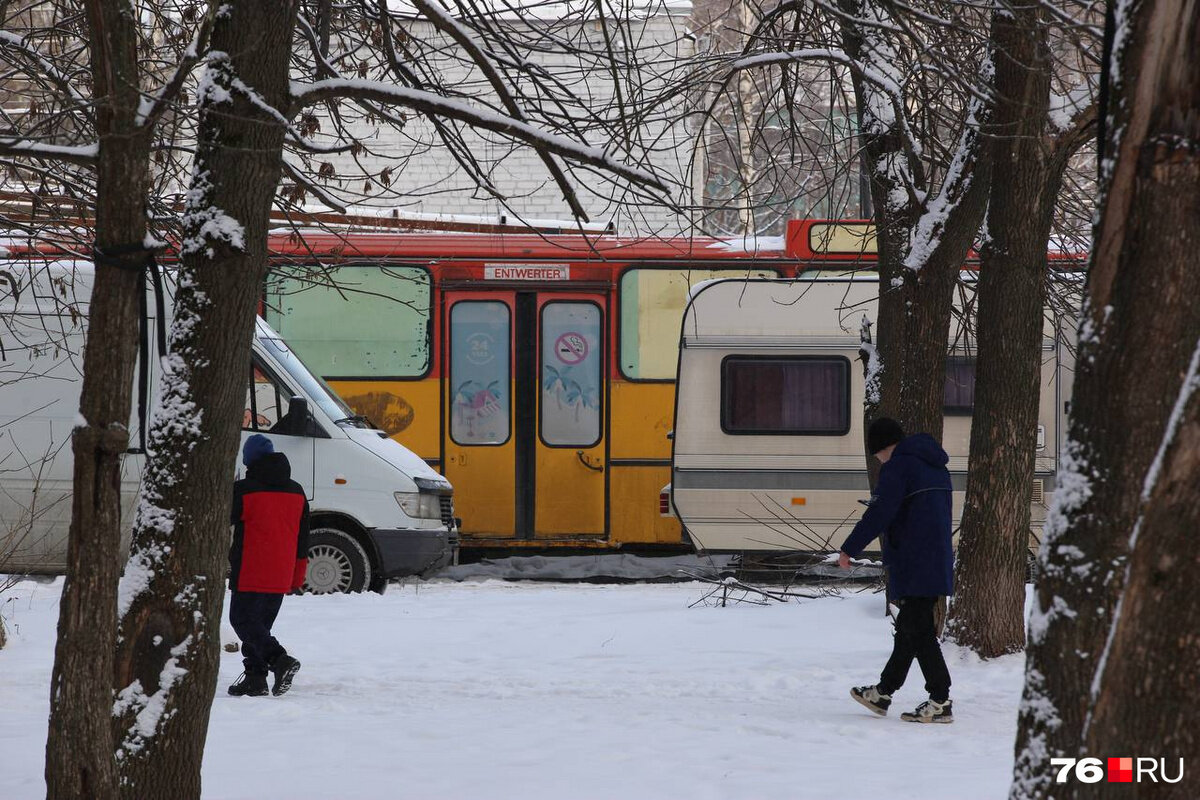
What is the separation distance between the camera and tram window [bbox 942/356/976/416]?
39.6 ft

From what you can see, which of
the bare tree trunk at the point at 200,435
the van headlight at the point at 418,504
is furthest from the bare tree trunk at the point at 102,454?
the van headlight at the point at 418,504

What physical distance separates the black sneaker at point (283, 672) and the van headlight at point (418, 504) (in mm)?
3833

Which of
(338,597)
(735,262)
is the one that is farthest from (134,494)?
(735,262)

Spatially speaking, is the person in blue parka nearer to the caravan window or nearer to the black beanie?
the black beanie

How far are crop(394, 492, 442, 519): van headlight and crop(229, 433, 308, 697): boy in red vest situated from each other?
371cm

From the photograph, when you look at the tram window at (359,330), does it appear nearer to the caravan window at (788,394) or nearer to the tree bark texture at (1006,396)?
the caravan window at (788,394)

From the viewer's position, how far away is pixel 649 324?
1297 centimetres

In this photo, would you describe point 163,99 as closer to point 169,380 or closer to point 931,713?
point 169,380

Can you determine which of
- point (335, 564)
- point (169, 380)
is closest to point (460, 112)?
point (169, 380)

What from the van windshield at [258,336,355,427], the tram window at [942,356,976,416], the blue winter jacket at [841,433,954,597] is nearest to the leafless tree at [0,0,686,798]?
the blue winter jacket at [841,433,954,597]

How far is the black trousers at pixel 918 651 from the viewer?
634cm

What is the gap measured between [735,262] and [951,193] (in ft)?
16.5

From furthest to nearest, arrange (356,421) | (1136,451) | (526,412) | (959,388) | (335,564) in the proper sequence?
1. (526,412)
2. (959,388)
3. (356,421)
4. (335,564)
5. (1136,451)

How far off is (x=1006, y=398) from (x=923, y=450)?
1511 mm
